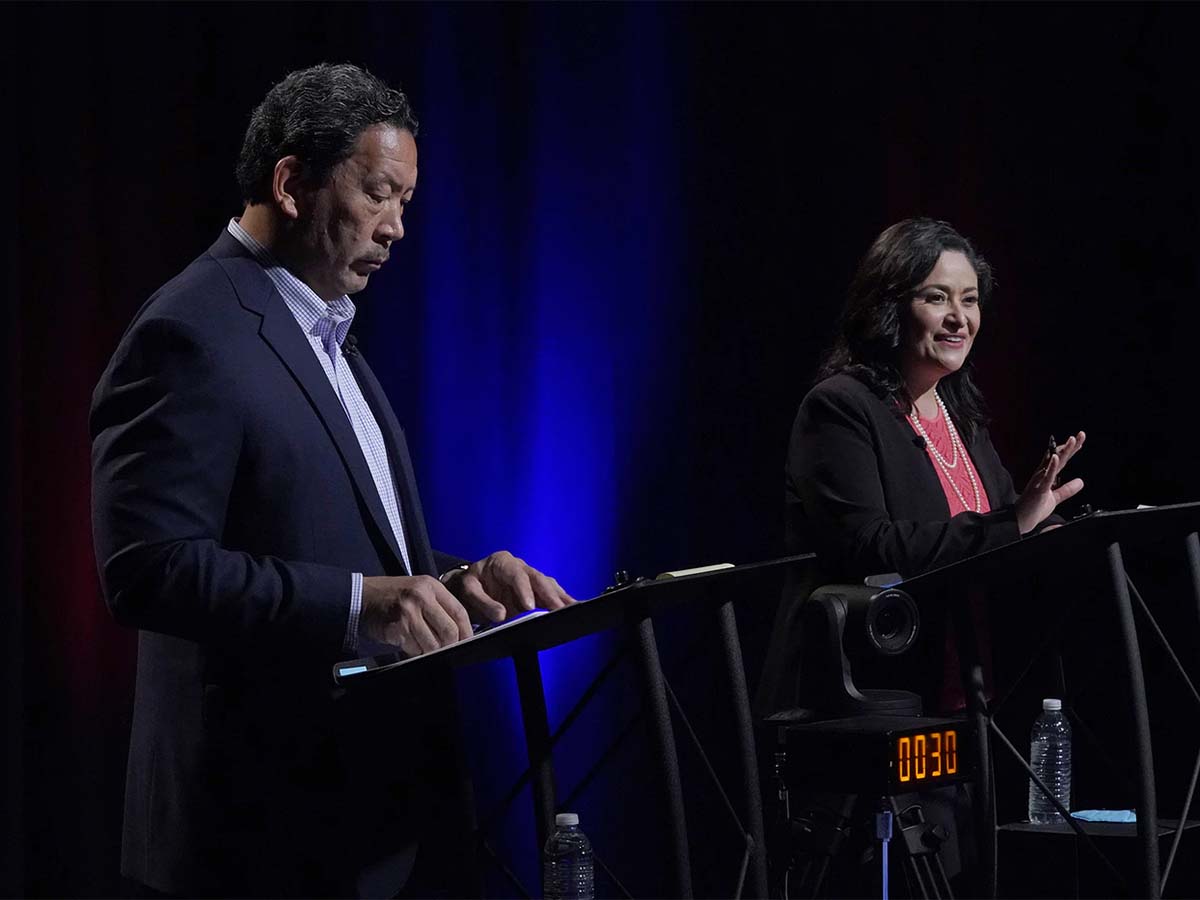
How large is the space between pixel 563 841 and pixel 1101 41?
2.58 metres

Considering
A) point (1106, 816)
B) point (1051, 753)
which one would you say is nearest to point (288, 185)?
point (1106, 816)

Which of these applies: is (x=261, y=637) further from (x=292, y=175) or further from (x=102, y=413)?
(x=292, y=175)

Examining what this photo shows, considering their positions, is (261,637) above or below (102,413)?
below

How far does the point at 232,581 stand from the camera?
1.53 meters

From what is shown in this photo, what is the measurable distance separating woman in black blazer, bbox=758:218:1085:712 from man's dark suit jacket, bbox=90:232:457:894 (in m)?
1.17

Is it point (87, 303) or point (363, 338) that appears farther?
point (363, 338)

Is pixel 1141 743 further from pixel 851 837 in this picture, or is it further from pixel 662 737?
pixel 662 737

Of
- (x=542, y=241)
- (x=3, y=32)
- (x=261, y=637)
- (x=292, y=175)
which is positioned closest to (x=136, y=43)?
(x=3, y=32)

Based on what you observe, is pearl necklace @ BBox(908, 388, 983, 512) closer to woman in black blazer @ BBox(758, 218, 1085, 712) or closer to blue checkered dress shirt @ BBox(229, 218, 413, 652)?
woman in black blazer @ BBox(758, 218, 1085, 712)

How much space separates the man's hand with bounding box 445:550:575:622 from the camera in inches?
67.5

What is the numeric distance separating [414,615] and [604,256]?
2811 millimetres

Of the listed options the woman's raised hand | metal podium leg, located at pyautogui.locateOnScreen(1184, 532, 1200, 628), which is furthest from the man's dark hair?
metal podium leg, located at pyautogui.locateOnScreen(1184, 532, 1200, 628)

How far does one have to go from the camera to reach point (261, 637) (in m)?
1.55

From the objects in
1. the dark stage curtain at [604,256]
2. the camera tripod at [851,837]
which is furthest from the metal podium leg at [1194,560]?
the dark stage curtain at [604,256]
